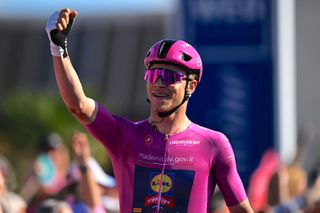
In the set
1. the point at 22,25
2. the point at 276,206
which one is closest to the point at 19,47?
the point at 22,25

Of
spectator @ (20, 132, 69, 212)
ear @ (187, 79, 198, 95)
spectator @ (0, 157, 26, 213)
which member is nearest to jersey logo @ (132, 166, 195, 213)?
ear @ (187, 79, 198, 95)

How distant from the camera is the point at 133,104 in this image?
152 feet

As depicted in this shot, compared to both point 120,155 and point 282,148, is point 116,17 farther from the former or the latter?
point 120,155

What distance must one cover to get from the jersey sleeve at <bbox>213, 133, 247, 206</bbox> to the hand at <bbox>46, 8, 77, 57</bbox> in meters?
1.01

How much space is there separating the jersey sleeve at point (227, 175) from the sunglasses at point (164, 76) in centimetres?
41

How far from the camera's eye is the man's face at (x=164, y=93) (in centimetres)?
598

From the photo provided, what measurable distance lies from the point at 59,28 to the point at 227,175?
1.21 m

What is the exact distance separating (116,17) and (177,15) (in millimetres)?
34180

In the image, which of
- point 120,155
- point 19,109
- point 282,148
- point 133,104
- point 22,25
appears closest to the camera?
point 120,155

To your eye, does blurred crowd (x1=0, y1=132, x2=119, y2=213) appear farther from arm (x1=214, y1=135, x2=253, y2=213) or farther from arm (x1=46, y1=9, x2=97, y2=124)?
arm (x1=46, y1=9, x2=97, y2=124)

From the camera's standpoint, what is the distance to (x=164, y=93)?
19.7ft

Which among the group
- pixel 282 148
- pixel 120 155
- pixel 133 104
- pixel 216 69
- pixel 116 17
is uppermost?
pixel 120 155

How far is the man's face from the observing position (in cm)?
598

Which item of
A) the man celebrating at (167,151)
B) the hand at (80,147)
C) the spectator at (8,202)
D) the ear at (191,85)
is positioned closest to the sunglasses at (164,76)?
the man celebrating at (167,151)
